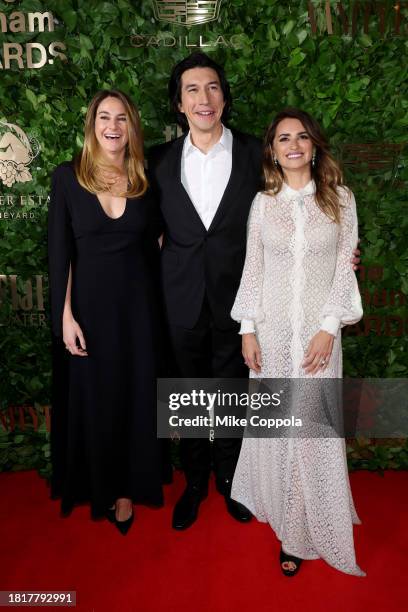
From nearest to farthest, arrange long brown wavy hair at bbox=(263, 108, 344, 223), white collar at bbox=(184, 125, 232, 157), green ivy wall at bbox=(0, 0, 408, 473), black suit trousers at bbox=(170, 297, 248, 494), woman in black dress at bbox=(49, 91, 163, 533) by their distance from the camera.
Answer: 1. long brown wavy hair at bbox=(263, 108, 344, 223)
2. woman in black dress at bbox=(49, 91, 163, 533)
3. white collar at bbox=(184, 125, 232, 157)
4. black suit trousers at bbox=(170, 297, 248, 494)
5. green ivy wall at bbox=(0, 0, 408, 473)

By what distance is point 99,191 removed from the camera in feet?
7.40

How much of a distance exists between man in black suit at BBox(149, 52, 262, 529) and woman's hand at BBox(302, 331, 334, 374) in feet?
1.56

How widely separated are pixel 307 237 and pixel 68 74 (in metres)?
1.57

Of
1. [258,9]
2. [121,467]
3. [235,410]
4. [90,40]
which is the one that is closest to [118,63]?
[90,40]

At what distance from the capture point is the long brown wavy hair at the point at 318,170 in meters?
2.05

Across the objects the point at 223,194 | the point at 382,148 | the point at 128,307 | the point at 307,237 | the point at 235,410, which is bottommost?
the point at 235,410

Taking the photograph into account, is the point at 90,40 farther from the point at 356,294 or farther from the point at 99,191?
the point at 356,294

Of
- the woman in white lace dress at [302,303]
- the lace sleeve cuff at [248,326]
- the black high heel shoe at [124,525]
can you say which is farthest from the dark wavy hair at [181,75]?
the black high heel shoe at [124,525]

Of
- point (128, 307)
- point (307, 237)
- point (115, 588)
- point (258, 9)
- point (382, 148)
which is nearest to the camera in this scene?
point (307, 237)

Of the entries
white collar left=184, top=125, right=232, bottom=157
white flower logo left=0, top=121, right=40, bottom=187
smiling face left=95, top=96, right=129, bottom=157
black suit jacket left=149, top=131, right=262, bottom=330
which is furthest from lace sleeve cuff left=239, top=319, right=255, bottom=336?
white flower logo left=0, top=121, right=40, bottom=187

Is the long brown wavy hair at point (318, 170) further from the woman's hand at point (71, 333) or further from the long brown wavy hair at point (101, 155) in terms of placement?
the woman's hand at point (71, 333)

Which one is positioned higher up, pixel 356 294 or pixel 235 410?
pixel 356 294

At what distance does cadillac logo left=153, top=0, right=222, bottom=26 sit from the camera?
2.59m

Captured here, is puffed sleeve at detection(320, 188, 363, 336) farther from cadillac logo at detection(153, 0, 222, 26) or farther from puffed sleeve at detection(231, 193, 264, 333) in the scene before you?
cadillac logo at detection(153, 0, 222, 26)
